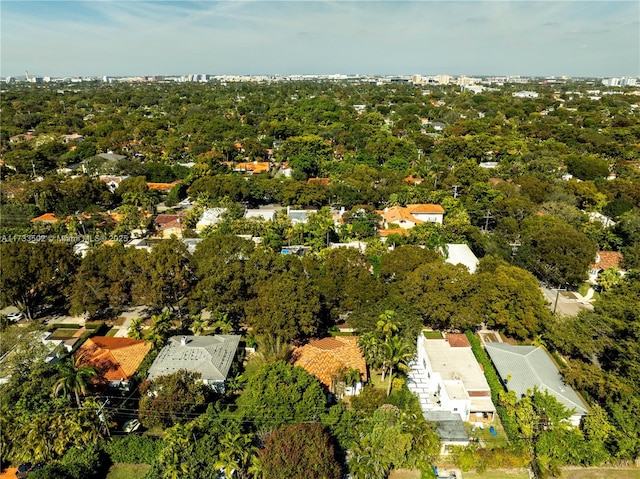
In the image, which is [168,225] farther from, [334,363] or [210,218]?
[334,363]

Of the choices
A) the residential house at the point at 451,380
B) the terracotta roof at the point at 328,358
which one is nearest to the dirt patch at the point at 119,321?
the terracotta roof at the point at 328,358

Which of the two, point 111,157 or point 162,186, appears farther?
point 111,157

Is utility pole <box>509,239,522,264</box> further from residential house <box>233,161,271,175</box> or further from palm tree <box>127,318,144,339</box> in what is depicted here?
residential house <box>233,161,271,175</box>

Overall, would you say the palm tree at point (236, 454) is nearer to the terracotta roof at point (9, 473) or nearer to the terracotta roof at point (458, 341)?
the terracotta roof at point (9, 473)

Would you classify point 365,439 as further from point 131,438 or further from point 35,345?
point 35,345

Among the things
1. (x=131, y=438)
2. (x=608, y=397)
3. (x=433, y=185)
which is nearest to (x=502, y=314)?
(x=608, y=397)

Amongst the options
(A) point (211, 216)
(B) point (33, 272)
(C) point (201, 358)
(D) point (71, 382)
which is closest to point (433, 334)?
(C) point (201, 358)

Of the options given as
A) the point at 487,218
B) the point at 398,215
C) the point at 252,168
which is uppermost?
the point at 252,168
